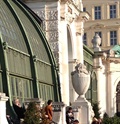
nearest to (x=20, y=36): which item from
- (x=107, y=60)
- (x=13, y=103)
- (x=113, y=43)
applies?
(x=13, y=103)

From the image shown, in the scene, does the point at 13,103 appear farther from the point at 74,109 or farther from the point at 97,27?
the point at 97,27

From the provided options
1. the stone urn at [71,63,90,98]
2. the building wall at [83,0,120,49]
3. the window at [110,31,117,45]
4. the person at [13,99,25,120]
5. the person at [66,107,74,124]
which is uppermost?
the building wall at [83,0,120,49]

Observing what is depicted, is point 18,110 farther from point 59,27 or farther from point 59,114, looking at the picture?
point 59,27

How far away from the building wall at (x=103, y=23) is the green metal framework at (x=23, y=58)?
157 ft

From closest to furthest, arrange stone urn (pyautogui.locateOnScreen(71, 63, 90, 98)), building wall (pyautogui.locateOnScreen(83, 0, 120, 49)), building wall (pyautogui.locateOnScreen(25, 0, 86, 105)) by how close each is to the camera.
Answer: stone urn (pyautogui.locateOnScreen(71, 63, 90, 98)) → building wall (pyautogui.locateOnScreen(25, 0, 86, 105)) → building wall (pyautogui.locateOnScreen(83, 0, 120, 49))

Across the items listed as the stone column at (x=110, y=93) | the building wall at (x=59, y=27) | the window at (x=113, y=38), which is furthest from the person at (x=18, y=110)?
the window at (x=113, y=38)

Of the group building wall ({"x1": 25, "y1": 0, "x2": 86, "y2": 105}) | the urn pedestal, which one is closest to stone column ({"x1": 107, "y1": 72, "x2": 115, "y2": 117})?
building wall ({"x1": 25, "y1": 0, "x2": 86, "y2": 105})

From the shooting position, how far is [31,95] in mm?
28188

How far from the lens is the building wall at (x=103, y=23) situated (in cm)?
8006

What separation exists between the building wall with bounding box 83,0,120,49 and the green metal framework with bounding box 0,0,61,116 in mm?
47904

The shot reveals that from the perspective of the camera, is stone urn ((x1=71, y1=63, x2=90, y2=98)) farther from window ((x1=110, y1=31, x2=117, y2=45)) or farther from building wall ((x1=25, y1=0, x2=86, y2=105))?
window ((x1=110, y1=31, x2=117, y2=45))

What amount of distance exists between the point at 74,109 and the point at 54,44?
6.39 meters

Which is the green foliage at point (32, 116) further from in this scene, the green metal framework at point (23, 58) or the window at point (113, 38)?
the window at point (113, 38)

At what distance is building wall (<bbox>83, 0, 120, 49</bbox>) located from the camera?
80.1m
